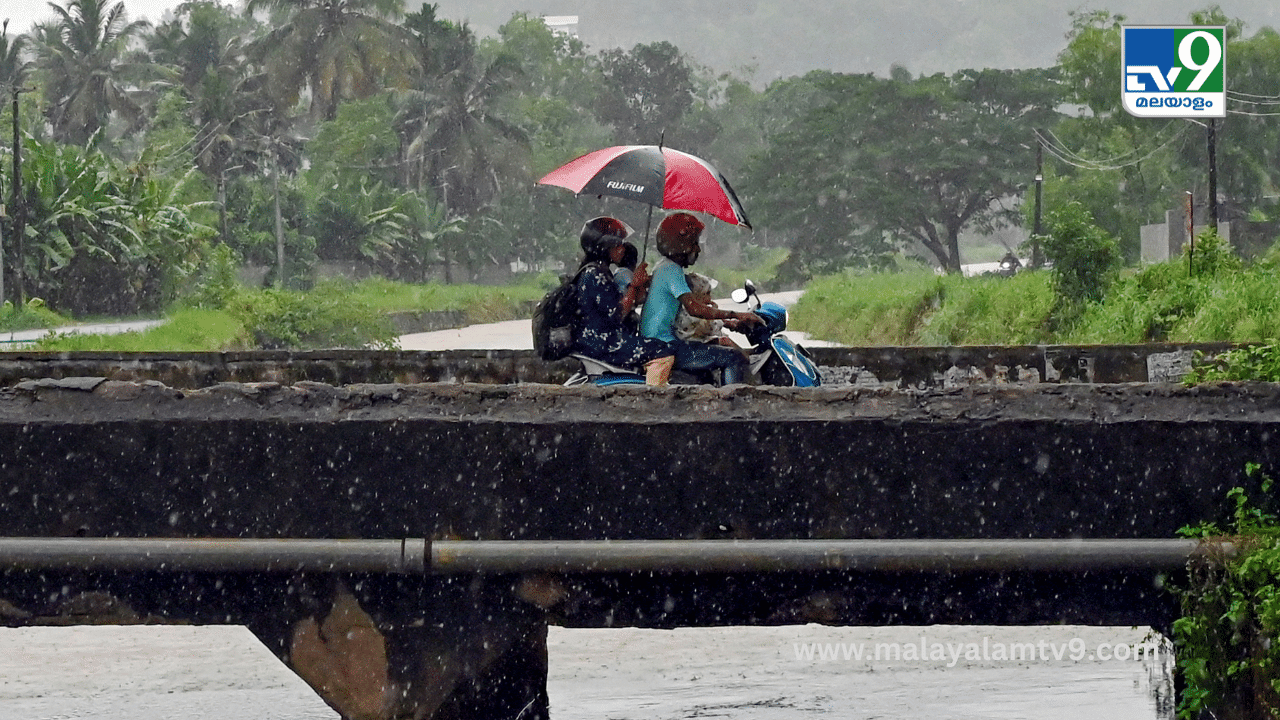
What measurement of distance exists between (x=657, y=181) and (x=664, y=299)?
36.2 inches

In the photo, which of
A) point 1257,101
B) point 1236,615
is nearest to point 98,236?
point 1257,101

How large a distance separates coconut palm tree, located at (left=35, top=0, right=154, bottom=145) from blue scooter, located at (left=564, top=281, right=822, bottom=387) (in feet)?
217

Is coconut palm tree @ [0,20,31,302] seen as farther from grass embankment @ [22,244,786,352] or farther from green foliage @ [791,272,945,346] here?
green foliage @ [791,272,945,346]

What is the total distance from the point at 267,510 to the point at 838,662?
2975 millimetres

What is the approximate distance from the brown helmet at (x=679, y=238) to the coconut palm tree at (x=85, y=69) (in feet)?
218

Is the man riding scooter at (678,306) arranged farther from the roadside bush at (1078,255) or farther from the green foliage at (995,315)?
the green foliage at (995,315)

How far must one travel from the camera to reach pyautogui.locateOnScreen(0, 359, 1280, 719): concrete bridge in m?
3.22

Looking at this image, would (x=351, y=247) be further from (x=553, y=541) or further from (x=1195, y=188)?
(x=553, y=541)

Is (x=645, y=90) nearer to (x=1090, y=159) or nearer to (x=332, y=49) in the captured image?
(x=332, y=49)

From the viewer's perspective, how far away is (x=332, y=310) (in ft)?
113

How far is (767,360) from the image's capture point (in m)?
6.06

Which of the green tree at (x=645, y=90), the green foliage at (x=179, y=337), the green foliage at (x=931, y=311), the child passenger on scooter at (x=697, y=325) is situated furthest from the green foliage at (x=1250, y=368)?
the green tree at (x=645, y=90)

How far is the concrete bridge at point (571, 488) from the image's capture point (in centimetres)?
322

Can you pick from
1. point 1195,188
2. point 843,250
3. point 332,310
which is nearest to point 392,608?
point 332,310
